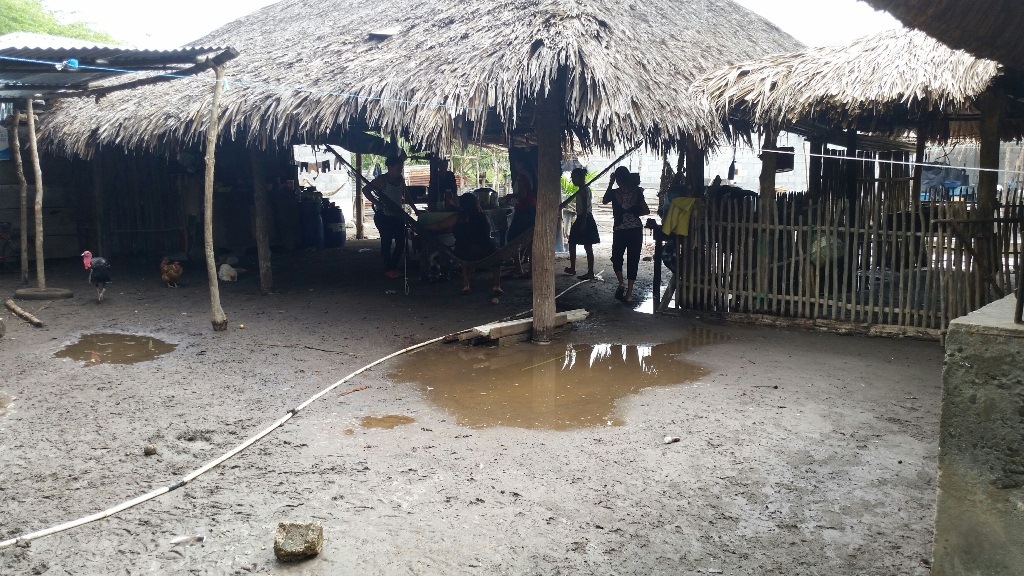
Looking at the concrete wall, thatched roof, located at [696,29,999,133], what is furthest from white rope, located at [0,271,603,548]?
thatched roof, located at [696,29,999,133]

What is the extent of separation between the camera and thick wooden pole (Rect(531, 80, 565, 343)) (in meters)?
7.46

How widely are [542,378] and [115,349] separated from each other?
4.02 m

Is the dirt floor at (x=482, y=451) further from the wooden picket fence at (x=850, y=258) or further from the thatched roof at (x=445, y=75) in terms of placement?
the thatched roof at (x=445, y=75)

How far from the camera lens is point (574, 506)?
3953 millimetres

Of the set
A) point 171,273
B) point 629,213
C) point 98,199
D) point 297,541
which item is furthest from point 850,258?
point 98,199

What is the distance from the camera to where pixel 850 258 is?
320 inches

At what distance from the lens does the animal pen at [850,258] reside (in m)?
7.18

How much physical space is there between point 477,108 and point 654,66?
80.9 inches

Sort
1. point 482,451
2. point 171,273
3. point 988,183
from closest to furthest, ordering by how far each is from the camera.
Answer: point 482,451
point 988,183
point 171,273

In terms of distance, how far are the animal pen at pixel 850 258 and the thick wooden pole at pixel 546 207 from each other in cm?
190

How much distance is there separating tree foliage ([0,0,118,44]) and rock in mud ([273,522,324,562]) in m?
15.9

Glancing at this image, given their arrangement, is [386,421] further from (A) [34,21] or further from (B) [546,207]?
(A) [34,21]

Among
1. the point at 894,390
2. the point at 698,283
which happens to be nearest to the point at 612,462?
the point at 894,390

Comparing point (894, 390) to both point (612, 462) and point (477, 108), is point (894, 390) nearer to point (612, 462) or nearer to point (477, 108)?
point (612, 462)
